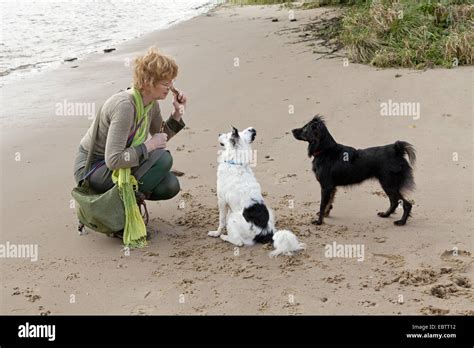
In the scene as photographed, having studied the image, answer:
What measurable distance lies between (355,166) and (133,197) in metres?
1.79

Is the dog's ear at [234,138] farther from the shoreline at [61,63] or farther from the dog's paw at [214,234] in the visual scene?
the shoreline at [61,63]

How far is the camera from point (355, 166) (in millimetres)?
5023

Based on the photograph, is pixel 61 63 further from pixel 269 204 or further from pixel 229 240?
pixel 229 240

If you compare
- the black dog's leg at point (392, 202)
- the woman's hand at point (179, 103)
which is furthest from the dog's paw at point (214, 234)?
the black dog's leg at point (392, 202)

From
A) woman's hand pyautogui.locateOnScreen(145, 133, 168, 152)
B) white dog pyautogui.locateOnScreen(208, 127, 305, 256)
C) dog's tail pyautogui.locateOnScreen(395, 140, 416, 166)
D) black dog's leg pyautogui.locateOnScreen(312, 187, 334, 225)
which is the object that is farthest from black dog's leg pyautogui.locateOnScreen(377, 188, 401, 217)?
woman's hand pyautogui.locateOnScreen(145, 133, 168, 152)

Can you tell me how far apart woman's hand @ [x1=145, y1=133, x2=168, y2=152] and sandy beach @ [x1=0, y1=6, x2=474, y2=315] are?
0.74 meters

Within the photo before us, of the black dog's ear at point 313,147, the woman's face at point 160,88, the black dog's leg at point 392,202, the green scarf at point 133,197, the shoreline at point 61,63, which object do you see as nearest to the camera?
the woman's face at point 160,88

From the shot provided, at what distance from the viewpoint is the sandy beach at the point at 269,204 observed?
3906 mm

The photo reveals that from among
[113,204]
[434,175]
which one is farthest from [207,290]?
Answer: [434,175]

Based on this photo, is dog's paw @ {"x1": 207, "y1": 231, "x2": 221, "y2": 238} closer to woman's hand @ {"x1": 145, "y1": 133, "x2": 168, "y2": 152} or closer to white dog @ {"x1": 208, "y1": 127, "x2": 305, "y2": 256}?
white dog @ {"x1": 208, "y1": 127, "x2": 305, "y2": 256}

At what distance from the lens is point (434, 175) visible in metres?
5.70

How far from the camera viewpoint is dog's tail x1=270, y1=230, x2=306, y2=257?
171 inches

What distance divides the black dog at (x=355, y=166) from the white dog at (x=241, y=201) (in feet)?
1.88

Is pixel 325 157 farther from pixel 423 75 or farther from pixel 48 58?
pixel 48 58
